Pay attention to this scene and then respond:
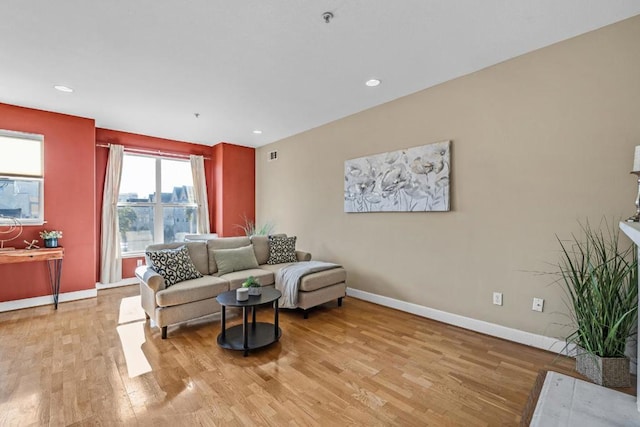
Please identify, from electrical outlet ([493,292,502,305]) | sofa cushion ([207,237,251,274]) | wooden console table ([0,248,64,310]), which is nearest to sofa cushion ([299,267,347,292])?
sofa cushion ([207,237,251,274])

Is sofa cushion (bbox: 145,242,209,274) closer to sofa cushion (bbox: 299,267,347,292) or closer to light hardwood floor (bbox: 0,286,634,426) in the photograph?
light hardwood floor (bbox: 0,286,634,426)

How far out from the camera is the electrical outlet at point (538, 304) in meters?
2.66

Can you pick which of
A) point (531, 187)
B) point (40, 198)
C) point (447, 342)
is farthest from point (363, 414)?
point (40, 198)

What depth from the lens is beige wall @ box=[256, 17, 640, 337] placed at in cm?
235

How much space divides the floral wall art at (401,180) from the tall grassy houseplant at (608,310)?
135 centimetres

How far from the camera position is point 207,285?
329 cm

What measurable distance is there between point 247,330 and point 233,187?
3.86 metres

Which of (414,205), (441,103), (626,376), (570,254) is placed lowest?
(626,376)

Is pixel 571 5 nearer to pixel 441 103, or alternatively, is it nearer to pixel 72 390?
pixel 441 103

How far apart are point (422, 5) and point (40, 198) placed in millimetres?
5094

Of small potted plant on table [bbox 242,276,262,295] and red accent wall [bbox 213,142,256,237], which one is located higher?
red accent wall [bbox 213,142,256,237]

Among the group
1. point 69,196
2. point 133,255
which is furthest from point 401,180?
point 133,255

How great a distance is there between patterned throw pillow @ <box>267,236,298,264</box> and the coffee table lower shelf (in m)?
1.29

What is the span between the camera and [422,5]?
2070mm
